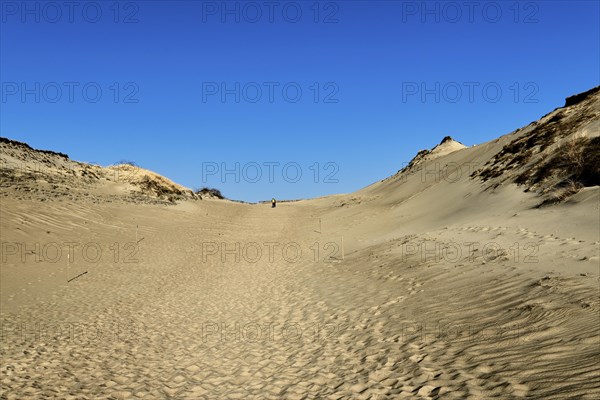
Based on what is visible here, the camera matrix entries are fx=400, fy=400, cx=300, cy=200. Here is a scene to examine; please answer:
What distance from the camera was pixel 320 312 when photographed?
33.2 ft

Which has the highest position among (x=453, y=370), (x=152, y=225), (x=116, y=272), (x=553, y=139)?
(x=553, y=139)

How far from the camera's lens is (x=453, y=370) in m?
5.75

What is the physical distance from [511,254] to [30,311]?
12.7 metres

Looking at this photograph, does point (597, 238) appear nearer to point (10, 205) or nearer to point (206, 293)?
point (206, 293)

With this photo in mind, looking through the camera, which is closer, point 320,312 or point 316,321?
point 316,321

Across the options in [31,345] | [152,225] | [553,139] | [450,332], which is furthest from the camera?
[152,225]

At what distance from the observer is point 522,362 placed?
5.37 m

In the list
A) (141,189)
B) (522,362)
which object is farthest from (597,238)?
(141,189)

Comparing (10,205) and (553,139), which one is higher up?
(553,139)

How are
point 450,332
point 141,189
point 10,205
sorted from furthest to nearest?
point 141,189
point 10,205
point 450,332

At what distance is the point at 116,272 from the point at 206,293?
4.69 m

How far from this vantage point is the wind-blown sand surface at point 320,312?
5883mm

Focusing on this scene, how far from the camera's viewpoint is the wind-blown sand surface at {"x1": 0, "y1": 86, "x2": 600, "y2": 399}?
232 inches

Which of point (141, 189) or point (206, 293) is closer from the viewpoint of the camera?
point (206, 293)
